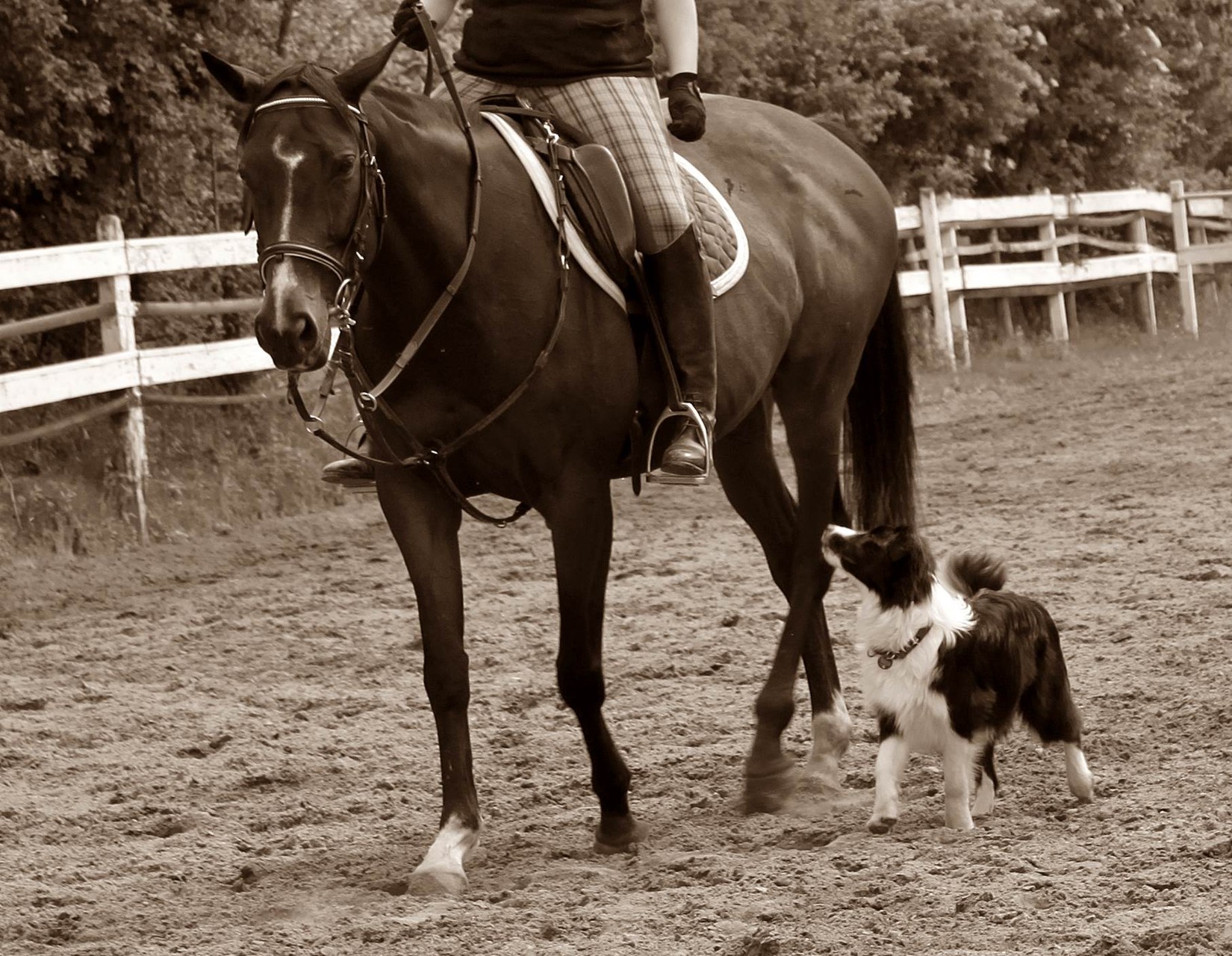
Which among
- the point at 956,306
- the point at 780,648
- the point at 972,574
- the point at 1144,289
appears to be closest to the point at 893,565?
the point at 972,574

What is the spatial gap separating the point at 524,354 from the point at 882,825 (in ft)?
5.21

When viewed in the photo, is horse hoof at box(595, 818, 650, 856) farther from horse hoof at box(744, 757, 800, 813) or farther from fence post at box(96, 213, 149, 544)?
fence post at box(96, 213, 149, 544)

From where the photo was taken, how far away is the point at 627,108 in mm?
5176

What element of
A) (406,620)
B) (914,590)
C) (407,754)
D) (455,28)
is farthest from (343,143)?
(455,28)

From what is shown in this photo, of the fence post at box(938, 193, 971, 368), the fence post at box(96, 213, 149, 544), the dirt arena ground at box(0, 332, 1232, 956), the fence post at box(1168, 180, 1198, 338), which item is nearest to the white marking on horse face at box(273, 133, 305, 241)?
the dirt arena ground at box(0, 332, 1232, 956)

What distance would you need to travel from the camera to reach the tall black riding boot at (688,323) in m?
5.11

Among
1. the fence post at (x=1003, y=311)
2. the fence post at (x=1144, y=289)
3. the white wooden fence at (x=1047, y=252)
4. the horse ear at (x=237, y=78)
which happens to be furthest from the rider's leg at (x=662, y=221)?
the fence post at (x=1144, y=289)

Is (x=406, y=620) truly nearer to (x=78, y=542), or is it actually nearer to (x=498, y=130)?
(x=78, y=542)

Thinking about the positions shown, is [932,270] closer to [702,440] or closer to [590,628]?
[702,440]

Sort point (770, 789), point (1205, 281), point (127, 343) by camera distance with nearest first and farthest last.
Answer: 1. point (770, 789)
2. point (127, 343)
3. point (1205, 281)

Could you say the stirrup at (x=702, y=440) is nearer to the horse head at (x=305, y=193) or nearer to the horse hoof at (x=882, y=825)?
the horse hoof at (x=882, y=825)

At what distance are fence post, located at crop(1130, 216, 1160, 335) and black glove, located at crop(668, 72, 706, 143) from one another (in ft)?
54.2

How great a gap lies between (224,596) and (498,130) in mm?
4703

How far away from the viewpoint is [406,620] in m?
8.31
